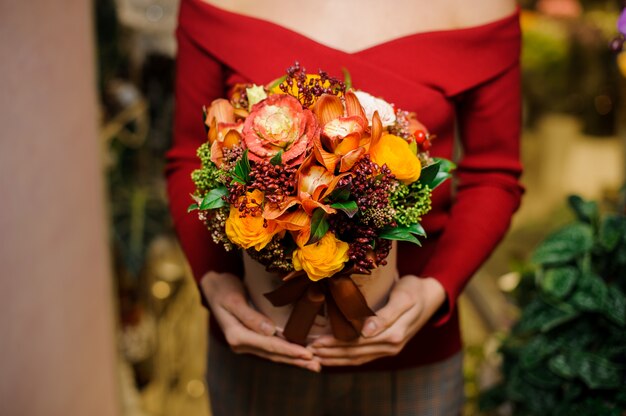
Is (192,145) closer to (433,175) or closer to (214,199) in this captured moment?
(214,199)

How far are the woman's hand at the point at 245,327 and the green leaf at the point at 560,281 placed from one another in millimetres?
785

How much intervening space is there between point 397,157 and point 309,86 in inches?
6.1

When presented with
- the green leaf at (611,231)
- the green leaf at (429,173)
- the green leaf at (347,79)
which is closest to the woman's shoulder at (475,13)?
the green leaf at (347,79)

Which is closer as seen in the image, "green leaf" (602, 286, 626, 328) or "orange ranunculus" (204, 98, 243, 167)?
"orange ranunculus" (204, 98, 243, 167)

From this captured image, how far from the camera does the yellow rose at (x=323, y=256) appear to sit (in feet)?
2.91

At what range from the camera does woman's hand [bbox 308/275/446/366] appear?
3.48 feet

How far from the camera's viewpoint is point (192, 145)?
4.30 ft

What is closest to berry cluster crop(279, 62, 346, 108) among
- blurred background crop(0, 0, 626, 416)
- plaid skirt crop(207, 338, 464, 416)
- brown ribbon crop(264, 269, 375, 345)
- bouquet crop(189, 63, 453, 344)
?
bouquet crop(189, 63, 453, 344)

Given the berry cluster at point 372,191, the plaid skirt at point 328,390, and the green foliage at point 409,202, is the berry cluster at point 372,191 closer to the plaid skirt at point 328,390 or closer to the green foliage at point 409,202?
the green foliage at point 409,202

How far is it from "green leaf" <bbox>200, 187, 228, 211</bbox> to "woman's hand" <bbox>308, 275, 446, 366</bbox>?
285 mm

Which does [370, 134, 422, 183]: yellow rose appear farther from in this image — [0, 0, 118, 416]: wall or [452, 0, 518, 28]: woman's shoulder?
[0, 0, 118, 416]: wall

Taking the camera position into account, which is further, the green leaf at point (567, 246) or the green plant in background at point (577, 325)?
the green leaf at point (567, 246)

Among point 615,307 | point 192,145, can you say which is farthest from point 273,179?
point 615,307

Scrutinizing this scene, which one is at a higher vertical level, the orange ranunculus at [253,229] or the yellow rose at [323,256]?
the orange ranunculus at [253,229]
